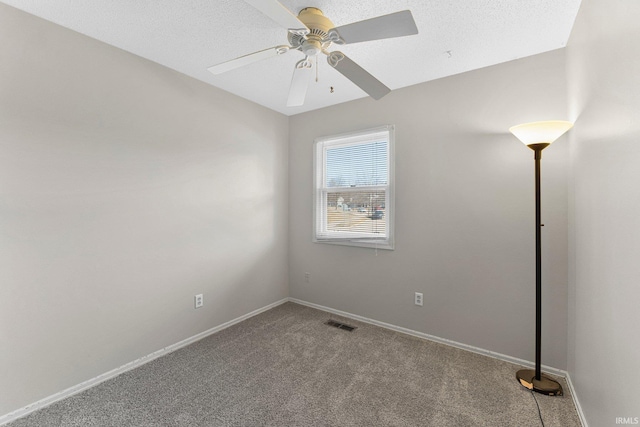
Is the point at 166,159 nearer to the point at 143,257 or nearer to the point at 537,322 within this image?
the point at 143,257

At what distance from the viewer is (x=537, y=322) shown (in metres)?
1.96

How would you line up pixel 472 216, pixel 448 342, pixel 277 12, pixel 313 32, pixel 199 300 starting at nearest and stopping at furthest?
pixel 277 12 → pixel 313 32 → pixel 472 216 → pixel 448 342 → pixel 199 300

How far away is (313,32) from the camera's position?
154 cm

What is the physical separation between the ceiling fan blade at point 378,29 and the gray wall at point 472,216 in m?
1.44

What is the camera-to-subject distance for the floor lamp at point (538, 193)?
71.0 inches

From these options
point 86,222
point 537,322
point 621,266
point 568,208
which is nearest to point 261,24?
point 86,222

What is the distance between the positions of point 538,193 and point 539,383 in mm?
1326

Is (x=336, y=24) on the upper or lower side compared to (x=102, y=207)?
upper

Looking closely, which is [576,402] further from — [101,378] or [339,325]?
[101,378]

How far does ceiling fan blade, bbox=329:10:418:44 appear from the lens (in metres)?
1.24

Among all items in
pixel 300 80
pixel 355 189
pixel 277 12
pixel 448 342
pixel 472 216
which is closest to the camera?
pixel 277 12

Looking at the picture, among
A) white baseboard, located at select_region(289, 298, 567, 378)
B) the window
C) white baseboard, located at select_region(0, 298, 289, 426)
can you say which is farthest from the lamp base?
white baseboard, located at select_region(0, 298, 289, 426)

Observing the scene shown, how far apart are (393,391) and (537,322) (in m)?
1.13

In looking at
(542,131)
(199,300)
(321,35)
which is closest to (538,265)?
(542,131)
